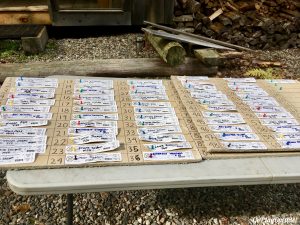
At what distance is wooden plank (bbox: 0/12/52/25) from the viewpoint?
6.34 m

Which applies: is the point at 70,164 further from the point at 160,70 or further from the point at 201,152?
the point at 160,70

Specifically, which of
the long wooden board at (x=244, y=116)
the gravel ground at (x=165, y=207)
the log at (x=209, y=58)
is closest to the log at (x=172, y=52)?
the log at (x=209, y=58)

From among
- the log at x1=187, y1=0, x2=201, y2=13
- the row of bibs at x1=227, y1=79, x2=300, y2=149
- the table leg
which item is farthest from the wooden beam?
the table leg

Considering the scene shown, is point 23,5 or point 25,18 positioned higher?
point 23,5

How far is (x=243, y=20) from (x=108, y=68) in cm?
318

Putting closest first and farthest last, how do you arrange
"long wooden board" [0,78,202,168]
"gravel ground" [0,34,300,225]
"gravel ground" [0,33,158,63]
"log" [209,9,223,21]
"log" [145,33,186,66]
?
"long wooden board" [0,78,202,168] < "gravel ground" [0,34,300,225] < "log" [145,33,186,66] < "gravel ground" [0,33,158,63] < "log" [209,9,223,21]

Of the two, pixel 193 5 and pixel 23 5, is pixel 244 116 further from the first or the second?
pixel 23 5

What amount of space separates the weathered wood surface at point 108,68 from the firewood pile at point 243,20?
1.73m

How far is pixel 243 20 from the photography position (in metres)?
6.65

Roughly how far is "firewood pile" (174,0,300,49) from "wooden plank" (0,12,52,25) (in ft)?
8.15

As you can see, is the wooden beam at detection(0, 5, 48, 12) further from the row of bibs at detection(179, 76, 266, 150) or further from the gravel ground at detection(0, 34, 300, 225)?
the row of bibs at detection(179, 76, 266, 150)

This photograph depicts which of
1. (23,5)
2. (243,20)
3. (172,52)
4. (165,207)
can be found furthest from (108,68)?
(243,20)

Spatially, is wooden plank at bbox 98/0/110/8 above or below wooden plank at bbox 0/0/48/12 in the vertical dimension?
above

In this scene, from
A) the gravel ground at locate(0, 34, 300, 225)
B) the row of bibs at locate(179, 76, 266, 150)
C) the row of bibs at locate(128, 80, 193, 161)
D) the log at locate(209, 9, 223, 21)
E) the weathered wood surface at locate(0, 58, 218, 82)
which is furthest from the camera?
the log at locate(209, 9, 223, 21)
